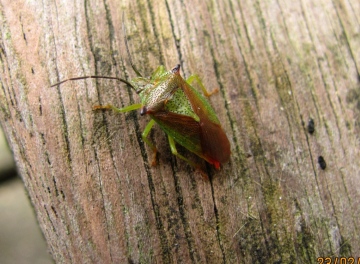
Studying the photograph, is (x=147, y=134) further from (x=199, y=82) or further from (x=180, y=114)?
(x=199, y=82)

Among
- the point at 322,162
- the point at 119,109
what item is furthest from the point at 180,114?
the point at 322,162

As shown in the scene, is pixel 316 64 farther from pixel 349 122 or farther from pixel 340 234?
pixel 340 234

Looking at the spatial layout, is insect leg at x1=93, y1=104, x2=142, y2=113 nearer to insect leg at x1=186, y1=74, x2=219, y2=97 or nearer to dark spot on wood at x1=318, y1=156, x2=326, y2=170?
insect leg at x1=186, y1=74, x2=219, y2=97

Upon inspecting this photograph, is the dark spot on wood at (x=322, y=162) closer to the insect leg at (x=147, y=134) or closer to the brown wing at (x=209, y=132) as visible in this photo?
the brown wing at (x=209, y=132)

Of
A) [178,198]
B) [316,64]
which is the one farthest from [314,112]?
[178,198]

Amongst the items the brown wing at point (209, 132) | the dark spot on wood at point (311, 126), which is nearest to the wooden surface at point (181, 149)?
the dark spot on wood at point (311, 126)

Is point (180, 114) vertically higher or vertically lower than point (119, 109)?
lower
